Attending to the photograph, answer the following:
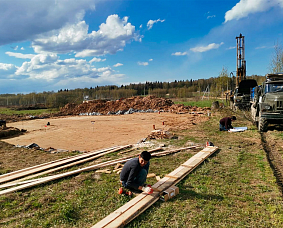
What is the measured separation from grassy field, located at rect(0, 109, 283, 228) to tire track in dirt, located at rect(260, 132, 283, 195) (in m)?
0.19

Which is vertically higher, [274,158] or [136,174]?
[136,174]

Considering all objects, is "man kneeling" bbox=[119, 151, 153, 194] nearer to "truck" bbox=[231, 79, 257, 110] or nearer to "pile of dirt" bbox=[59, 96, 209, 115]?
"truck" bbox=[231, 79, 257, 110]

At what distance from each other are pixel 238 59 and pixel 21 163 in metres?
23.8

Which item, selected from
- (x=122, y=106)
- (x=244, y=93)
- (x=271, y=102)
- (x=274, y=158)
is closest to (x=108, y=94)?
(x=122, y=106)

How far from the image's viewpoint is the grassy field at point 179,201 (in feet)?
12.7

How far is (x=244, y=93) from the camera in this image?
2114 centimetres

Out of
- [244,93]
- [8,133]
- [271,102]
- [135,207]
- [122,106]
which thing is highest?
[244,93]

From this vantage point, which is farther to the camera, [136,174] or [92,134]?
[92,134]

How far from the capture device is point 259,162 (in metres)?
6.86

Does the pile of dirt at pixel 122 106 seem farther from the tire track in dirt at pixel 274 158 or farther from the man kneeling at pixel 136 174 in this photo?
the man kneeling at pixel 136 174

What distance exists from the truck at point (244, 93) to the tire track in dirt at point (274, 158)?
1065 centimetres

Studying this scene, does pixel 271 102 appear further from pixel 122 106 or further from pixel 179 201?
pixel 122 106

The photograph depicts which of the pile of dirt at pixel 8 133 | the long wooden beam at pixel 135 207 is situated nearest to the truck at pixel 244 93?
the long wooden beam at pixel 135 207

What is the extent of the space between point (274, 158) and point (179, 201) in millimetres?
4953
